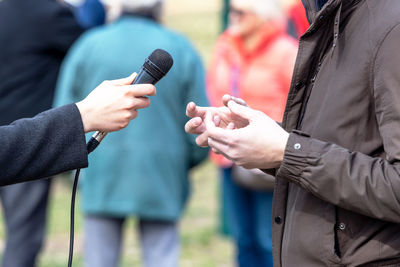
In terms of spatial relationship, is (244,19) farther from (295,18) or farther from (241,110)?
(241,110)

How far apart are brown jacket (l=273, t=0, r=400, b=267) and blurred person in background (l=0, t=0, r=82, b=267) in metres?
2.74

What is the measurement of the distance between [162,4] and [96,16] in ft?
3.75

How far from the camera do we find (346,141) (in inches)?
71.0

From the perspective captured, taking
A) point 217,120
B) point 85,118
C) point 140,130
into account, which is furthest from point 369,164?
point 140,130

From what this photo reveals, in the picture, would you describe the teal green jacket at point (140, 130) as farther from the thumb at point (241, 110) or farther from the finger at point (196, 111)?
the thumb at point (241, 110)

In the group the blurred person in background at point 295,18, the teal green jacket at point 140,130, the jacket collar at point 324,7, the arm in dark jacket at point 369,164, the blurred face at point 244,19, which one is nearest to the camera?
the arm in dark jacket at point 369,164

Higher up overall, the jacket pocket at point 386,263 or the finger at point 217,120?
the finger at point 217,120

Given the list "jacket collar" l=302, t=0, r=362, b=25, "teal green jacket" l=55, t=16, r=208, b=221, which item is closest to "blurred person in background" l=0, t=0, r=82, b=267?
"teal green jacket" l=55, t=16, r=208, b=221

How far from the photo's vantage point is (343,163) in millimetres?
1722

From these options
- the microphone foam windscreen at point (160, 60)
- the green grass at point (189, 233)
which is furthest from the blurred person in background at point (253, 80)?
the microphone foam windscreen at point (160, 60)

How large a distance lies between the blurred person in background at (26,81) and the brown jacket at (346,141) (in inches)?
108

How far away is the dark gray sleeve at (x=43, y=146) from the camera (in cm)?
187

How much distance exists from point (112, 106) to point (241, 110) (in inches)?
14.4

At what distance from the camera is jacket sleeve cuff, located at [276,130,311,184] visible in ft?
5.77
